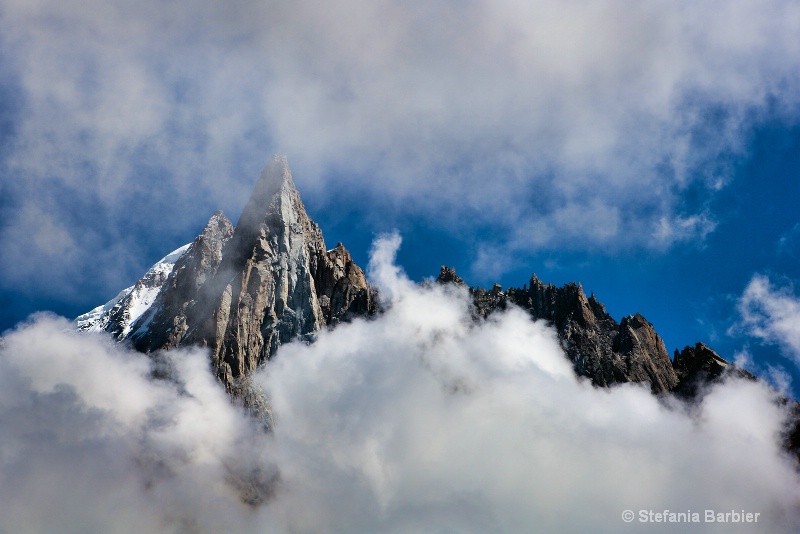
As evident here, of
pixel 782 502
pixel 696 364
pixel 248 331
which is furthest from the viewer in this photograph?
pixel 248 331

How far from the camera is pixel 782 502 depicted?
164 metres

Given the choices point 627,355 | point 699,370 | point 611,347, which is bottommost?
point 699,370

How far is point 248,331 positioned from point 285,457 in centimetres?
3801

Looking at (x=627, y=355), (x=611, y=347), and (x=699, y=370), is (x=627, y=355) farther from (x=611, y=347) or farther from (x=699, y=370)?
(x=699, y=370)

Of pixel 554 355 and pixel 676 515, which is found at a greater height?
pixel 554 355

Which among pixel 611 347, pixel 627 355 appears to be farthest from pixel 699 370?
pixel 611 347

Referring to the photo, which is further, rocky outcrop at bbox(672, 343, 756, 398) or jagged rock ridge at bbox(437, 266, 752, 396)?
jagged rock ridge at bbox(437, 266, 752, 396)

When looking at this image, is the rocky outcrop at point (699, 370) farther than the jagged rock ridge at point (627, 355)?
No

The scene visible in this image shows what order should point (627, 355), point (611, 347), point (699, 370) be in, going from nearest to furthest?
point (699, 370) → point (627, 355) → point (611, 347)

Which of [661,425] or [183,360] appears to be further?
[183,360]

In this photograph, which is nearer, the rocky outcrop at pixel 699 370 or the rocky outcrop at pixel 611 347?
the rocky outcrop at pixel 699 370

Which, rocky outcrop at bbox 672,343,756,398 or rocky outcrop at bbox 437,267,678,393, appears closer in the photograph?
rocky outcrop at bbox 672,343,756,398

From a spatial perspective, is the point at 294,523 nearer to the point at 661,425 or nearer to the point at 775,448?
the point at 661,425

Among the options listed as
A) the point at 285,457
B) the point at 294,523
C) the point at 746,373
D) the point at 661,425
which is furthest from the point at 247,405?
the point at 746,373
